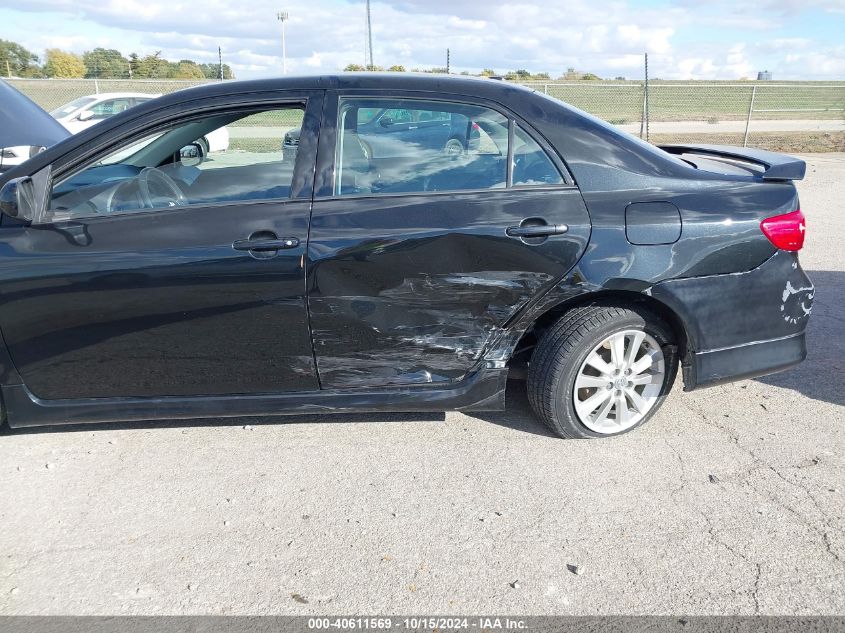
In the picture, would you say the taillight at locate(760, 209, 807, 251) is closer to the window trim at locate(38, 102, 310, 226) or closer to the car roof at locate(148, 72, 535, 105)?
the car roof at locate(148, 72, 535, 105)

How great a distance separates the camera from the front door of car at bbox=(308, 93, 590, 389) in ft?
10.1

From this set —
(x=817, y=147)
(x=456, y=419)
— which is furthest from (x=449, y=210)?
(x=817, y=147)

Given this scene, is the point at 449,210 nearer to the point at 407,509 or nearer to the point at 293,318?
the point at 293,318

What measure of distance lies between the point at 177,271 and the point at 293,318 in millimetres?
542

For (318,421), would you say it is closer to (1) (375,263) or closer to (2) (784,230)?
(1) (375,263)

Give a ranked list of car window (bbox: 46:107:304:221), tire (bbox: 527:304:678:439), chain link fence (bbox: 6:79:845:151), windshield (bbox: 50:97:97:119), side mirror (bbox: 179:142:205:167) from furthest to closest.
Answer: chain link fence (bbox: 6:79:845:151) → windshield (bbox: 50:97:97:119) → side mirror (bbox: 179:142:205:167) → tire (bbox: 527:304:678:439) → car window (bbox: 46:107:304:221)

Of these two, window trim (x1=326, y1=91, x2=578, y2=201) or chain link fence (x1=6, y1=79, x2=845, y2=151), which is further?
chain link fence (x1=6, y1=79, x2=845, y2=151)

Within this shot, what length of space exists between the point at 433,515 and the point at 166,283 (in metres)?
1.53

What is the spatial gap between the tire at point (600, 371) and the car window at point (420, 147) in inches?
31.6

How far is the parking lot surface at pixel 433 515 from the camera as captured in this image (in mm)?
2434

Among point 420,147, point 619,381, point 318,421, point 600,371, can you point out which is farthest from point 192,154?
point 619,381

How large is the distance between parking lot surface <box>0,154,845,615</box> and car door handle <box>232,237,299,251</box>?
1021 millimetres

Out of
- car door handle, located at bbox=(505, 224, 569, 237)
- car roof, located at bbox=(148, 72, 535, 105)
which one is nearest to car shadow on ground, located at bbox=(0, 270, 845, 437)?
car door handle, located at bbox=(505, 224, 569, 237)

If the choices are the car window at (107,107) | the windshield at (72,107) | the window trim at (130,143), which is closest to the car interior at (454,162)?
the window trim at (130,143)
